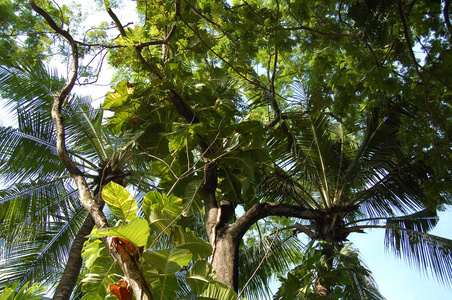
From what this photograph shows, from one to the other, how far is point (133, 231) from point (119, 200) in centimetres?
41

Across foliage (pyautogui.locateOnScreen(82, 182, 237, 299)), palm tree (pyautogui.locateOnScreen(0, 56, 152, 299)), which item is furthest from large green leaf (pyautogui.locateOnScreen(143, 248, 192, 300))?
palm tree (pyautogui.locateOnScreen(0, 56, 152, 299))

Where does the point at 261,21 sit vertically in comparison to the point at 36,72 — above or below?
below

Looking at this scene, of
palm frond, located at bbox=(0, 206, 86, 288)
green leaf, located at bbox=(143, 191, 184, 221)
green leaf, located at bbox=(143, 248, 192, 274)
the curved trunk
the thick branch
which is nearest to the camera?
green leaf, located at bbox=(143, 248, 192, 274)

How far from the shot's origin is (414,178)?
609 cm

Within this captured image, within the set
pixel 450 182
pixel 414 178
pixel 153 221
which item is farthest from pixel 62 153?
pixel 414 178

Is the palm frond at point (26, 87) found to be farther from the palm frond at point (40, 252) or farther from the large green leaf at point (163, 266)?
the large green leaf at point (163, 266)

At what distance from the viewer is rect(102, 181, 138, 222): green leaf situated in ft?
6.66

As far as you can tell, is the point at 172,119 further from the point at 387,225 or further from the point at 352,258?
the point at 387,225

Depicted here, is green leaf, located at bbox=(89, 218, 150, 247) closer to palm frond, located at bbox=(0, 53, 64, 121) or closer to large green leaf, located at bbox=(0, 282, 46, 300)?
large green leaf, located at bbox=(0, 282, 46, 300)

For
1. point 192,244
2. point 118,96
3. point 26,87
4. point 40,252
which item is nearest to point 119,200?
point 192,244

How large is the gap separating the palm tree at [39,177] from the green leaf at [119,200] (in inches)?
123

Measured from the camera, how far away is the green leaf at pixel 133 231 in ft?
5.42

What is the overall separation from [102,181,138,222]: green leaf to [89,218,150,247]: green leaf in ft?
1.14

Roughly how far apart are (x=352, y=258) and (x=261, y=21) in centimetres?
304
